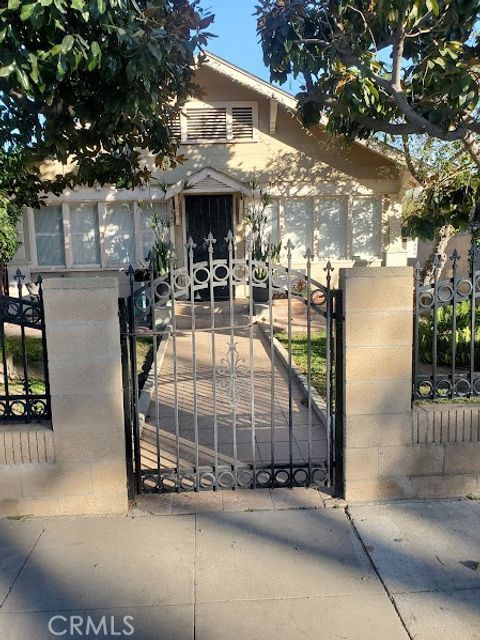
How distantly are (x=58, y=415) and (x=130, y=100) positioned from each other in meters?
2.26

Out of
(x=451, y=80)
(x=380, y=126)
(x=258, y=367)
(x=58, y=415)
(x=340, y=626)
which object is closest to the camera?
(x=340, y=626)

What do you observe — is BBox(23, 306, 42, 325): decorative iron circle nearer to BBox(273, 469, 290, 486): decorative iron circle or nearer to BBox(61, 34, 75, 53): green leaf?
BBox(61, 34, 75, 53): green leaf

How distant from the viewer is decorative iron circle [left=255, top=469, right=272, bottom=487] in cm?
420

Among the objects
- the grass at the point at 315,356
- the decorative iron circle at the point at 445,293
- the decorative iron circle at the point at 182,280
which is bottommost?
the grass at the point at 315,356

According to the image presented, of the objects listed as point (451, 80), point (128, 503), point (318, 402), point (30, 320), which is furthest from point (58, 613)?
point (451, 80)

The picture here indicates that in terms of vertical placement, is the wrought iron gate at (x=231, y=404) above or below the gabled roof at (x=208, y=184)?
below

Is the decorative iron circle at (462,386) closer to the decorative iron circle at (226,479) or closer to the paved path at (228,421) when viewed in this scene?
the paved path at (228,421)

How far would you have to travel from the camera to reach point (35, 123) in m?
5.03

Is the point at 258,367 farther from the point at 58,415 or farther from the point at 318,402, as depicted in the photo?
the point at 58,415

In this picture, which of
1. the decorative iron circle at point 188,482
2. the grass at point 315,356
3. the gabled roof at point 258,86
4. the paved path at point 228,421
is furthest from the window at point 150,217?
the decorative iron circle at point 188,482

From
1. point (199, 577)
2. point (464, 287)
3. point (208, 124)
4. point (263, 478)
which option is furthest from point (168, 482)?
point (208, 124)

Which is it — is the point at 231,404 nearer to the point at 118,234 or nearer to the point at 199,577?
the point at 199,577

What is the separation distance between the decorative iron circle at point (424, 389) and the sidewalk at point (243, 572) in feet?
2.58

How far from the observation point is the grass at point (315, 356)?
691 centimetres
